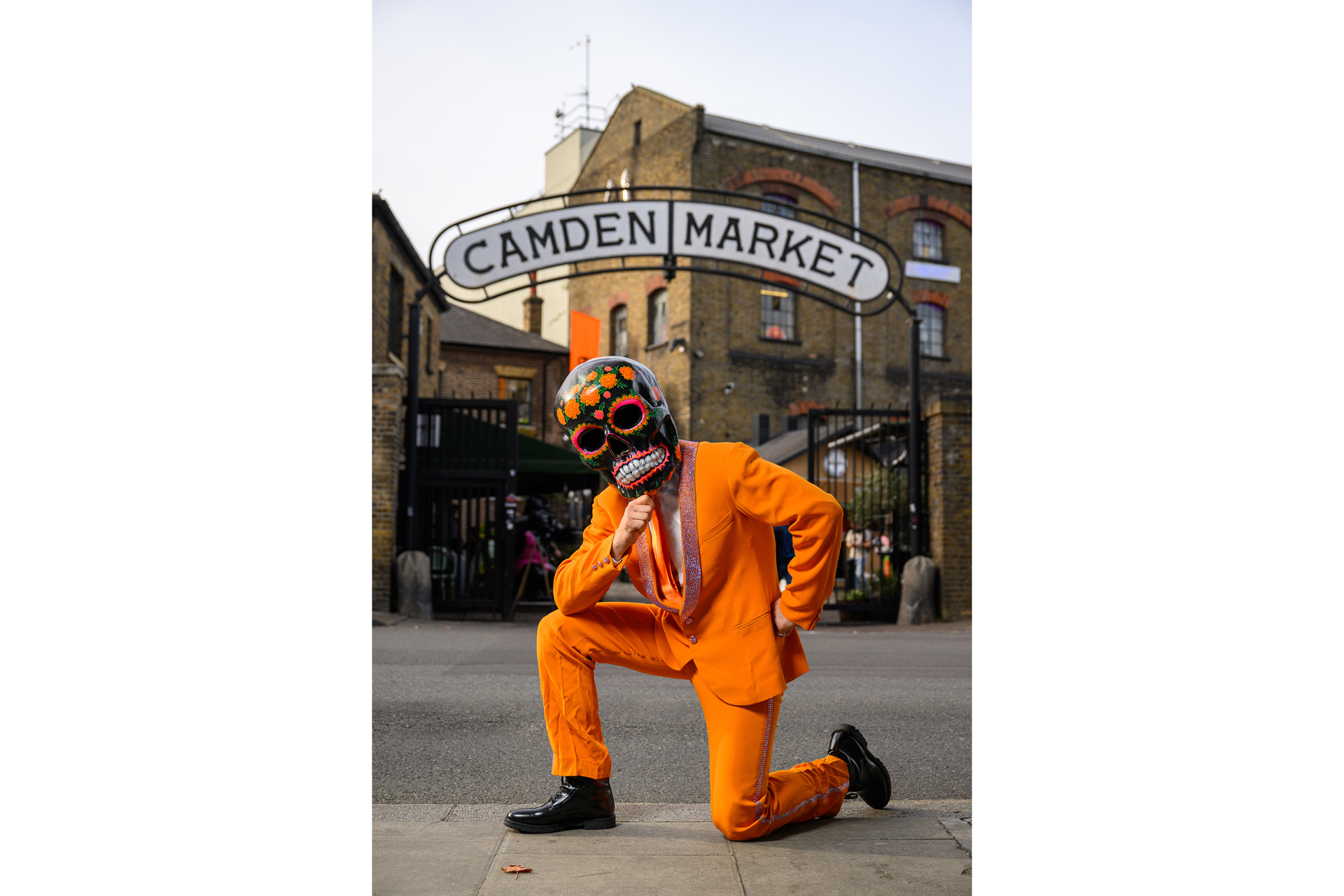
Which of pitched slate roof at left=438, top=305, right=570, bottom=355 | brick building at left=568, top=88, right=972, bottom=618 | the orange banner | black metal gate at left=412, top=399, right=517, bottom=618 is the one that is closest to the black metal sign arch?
black metal gate at left=412, top=399, right=517, bottom=618

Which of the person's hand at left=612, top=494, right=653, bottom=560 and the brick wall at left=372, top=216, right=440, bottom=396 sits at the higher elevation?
the brick wall at left=372, top=216, right=440, bottom=396

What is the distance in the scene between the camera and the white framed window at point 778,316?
957 inches

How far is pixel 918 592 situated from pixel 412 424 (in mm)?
6120

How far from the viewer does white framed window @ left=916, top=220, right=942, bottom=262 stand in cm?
2553

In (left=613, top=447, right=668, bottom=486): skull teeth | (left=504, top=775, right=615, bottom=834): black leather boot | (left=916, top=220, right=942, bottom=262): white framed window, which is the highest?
(left=916, top=220, right=942, bottom=262): white framed window

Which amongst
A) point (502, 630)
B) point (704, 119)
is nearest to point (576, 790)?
point (502, 630)

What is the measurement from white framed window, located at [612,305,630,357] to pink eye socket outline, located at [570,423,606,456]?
78.6 feet

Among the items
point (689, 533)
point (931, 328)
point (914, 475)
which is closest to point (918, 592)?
point (914, 475)

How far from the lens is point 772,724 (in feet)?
9.98

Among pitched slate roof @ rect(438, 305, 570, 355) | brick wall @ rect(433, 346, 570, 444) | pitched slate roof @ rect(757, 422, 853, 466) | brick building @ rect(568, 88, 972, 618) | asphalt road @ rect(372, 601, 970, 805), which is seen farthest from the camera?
pitched slate roof @ rect(438, 305, 570, 355)

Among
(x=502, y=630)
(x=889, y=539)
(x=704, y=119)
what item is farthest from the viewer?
(x=704, y=119)

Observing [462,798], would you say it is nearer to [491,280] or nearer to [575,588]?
[575,588]

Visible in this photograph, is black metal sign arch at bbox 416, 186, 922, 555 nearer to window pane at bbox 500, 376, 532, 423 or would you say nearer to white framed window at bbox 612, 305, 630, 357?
white framed window at bbox 612, 305, 630, 357
